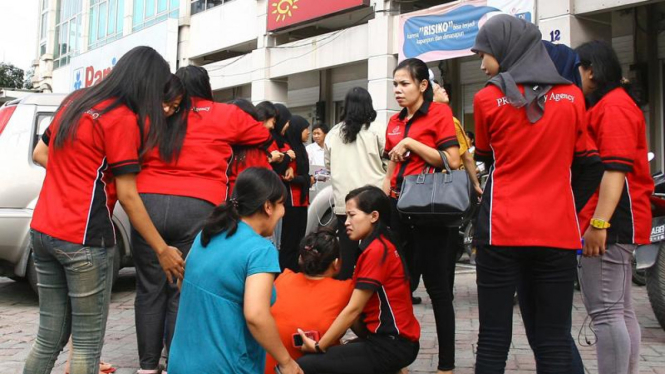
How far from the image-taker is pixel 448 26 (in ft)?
44.4

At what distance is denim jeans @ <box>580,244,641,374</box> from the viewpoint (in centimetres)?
341

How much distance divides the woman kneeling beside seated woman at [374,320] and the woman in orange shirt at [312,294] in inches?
3.7

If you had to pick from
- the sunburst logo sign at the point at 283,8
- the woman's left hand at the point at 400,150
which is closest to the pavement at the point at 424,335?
the woman's left hand at the point at 400,150

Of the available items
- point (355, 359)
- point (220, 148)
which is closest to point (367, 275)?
point (355, 359)

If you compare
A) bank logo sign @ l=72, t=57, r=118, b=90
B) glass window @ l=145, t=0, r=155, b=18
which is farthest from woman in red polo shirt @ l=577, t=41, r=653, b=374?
glass window @ l=145, t=0, r=155, b=18

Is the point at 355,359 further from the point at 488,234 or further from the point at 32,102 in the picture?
the point at 32,102

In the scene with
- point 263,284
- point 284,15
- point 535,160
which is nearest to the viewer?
point 263,284

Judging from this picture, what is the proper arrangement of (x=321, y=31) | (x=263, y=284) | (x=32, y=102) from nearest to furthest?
(x=263, y=284)
(x=32, y=102)
(x=321, y=31)

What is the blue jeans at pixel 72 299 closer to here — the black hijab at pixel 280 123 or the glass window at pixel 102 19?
the black hijab at pixel 280 123

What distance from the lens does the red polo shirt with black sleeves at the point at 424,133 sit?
14.1 feet

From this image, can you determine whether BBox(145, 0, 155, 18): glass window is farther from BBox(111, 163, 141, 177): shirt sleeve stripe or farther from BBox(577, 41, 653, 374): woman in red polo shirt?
BBox(577, 41, 653, 374): woman in red polo shirt

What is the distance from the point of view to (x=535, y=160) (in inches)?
119

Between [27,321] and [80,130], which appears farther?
[27,321]

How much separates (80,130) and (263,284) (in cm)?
116
